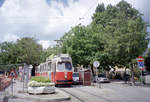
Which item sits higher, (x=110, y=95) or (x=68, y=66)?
(x=68, y=66)

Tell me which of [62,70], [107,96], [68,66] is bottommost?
[107,96]

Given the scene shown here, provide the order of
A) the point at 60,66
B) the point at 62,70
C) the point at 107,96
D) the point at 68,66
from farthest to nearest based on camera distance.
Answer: the point at 68,66 < the point at 60,66 < the point at 62,70 < the point at 107,96

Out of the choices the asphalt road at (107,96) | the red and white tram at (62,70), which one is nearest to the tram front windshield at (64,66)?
the red and white tram at (62,70)

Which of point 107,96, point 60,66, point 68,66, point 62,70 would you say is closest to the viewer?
point 107,96

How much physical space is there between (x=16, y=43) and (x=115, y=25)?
119 feet

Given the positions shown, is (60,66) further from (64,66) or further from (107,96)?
(107,96)

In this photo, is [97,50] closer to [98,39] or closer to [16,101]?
[98,39]

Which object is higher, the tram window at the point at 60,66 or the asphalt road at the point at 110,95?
the tram window at the point at 60,66

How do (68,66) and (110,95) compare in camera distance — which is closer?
(110,95)

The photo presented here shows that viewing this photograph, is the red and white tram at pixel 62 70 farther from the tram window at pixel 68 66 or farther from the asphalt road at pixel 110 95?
the asphalt road at pixel 110 95

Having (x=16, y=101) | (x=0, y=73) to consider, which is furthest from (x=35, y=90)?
(x=0, y=73)

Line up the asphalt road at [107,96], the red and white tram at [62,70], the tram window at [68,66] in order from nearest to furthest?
the asphalt road at [107,96]
the red and white tram at [62,70]
the tram window at [68,66]

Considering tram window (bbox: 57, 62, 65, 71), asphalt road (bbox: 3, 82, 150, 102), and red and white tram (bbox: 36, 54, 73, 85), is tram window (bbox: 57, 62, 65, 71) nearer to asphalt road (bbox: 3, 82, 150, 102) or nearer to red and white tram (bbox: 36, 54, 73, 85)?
red and white tram (bbox: 36, 54, 73, 85)

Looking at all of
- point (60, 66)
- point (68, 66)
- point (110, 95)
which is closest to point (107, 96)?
point (110, 95)
